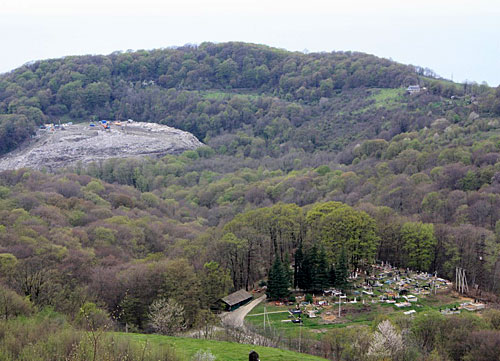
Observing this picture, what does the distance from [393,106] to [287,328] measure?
91722 mm

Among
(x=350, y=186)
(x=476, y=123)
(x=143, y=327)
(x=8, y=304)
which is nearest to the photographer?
(x=8, y=304)

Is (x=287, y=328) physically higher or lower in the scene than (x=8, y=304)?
lower

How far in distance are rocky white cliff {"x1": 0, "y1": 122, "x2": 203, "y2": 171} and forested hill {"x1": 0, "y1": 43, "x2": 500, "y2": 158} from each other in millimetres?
6549

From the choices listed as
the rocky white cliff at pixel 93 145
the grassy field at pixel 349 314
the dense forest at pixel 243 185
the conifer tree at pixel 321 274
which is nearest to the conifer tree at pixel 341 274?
the dense forest at pixel 243 185

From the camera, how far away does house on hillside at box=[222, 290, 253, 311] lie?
39062 millimetres

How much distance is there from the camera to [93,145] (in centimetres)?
11475

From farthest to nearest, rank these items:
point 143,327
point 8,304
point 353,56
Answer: point 353,56
point 143,327
point 8,304

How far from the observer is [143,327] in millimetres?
34312

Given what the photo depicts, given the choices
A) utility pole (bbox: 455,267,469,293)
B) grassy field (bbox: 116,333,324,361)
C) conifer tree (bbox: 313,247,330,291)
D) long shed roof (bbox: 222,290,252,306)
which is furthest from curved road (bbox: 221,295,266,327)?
utility pole (bbox: 455,267,469,293)

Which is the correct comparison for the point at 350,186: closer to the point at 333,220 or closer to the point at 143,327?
the point at 333,220

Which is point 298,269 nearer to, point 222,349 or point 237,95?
point 222,349

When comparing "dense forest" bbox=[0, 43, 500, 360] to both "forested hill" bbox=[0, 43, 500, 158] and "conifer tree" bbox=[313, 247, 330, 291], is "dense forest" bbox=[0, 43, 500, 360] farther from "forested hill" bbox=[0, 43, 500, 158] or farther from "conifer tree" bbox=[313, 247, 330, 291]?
"forested hill" bbox=[0, 43, 500, 158]

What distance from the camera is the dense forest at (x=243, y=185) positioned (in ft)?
125

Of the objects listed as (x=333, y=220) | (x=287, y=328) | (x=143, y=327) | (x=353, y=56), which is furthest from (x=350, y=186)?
(x=353, y=56)
